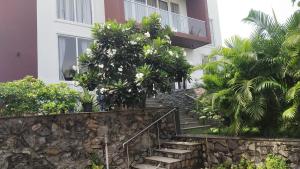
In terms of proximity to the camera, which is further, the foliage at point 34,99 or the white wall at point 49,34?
the white wall at point 49,34

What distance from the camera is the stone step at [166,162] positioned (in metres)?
8.10

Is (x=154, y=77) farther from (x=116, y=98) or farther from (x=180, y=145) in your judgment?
(x=180, y=145)

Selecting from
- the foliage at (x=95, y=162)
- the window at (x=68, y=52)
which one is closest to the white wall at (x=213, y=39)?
the window at (x=68, y=52)

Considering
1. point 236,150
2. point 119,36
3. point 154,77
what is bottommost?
point 236,150

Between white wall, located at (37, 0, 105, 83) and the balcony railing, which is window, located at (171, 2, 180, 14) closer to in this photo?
the balcony railing

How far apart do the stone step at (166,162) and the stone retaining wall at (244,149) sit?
1.04 metres

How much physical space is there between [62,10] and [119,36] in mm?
4729

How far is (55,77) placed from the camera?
1158cm

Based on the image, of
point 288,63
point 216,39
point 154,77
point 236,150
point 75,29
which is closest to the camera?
point 288,63

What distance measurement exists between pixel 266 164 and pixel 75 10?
9.88 m

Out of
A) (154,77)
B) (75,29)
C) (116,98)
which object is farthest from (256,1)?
(75,29)

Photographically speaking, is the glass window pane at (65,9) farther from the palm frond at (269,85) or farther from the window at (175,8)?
the palm frond at (269,85)

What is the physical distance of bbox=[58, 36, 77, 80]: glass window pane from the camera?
39.2ft

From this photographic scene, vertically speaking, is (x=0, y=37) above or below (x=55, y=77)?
above
